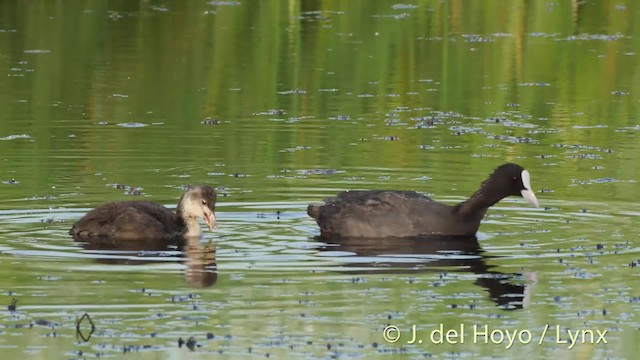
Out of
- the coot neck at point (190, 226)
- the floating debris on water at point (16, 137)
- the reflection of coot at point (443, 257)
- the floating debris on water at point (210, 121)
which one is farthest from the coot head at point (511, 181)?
the floating debris on water at point (16, 137)

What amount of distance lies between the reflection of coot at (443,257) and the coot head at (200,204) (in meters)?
1.11

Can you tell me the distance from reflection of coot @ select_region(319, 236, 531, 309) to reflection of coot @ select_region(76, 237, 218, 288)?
3.91 ft

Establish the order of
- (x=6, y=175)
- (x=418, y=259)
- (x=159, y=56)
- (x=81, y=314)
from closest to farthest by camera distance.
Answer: (x=81, y=314), (x=418, y=259), (x=6, y=175), (x=159, y=56)

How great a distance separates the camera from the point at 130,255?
48.8ft

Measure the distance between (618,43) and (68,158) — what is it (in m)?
15.1

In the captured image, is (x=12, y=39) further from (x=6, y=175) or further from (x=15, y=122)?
(x=6, y=175)

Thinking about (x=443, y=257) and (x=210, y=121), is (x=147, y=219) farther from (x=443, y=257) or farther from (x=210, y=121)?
(x=210, y=121)

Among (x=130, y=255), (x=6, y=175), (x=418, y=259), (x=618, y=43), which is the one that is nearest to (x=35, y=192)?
(x=6, y=175)

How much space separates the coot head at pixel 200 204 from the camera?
15.9m

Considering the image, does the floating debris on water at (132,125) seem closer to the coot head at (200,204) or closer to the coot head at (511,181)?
the coot head at (200,204)

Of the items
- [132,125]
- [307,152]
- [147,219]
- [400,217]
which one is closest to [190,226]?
[147,219]

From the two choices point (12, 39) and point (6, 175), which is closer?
point (6, 175)

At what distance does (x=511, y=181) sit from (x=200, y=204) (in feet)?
10.1

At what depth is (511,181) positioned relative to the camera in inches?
651
